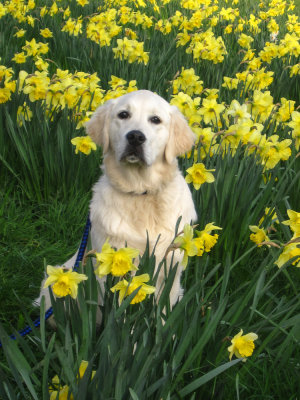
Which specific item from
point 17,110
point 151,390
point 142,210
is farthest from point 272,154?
point 17,110

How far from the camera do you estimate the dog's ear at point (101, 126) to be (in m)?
2.22

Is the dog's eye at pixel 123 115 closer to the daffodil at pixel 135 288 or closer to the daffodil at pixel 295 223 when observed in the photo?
the daffodil at pixel 295 223

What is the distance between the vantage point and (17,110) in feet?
9.80

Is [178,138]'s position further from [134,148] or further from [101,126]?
[101,126]

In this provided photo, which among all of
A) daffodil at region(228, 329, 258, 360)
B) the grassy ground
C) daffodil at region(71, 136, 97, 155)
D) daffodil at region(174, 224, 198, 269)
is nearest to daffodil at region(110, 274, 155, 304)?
the grassy ground

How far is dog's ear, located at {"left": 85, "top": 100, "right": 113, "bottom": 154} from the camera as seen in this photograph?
7.30 feet

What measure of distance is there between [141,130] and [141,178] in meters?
0.21

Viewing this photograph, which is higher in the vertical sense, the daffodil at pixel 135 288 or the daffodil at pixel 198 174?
the daffodil at pixel 198 174

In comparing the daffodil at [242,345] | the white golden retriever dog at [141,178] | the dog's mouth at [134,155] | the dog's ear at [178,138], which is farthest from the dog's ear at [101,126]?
the daffodil at [242,345]

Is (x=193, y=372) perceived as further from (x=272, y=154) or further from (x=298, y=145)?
(x=298, y=145)

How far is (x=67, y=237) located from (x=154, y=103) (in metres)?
1.00

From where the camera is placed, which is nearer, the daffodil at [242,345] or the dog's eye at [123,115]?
the daffodil at [242,345]

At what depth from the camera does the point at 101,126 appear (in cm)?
226

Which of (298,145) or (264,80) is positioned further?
(264,80)
